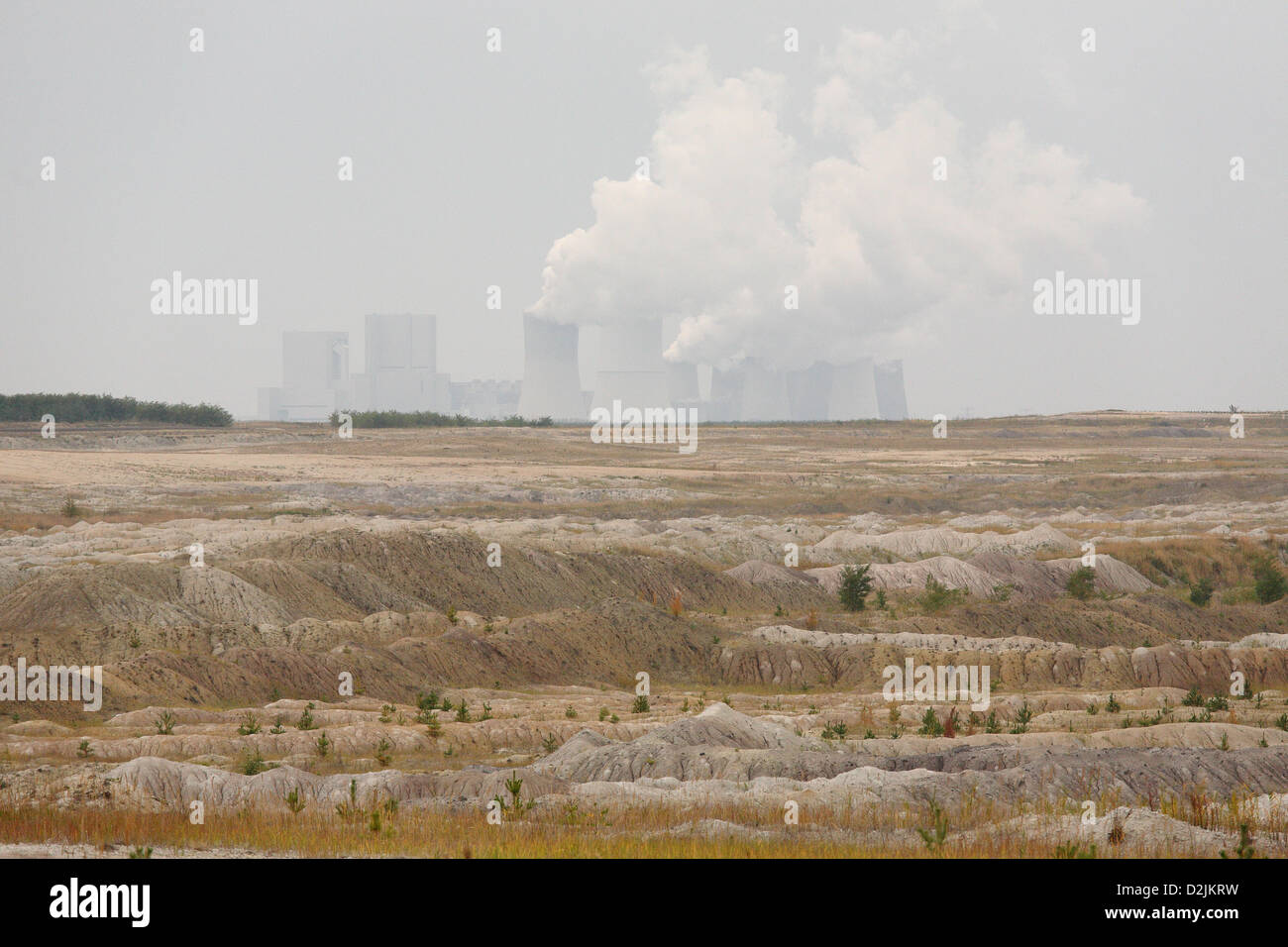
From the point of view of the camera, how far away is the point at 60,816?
12.2 m

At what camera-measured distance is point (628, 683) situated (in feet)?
92.0

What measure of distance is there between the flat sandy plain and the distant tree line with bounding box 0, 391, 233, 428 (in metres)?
60.0

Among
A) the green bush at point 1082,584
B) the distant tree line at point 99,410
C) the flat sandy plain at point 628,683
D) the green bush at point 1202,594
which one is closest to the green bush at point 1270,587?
the flat sandy plain at point 628,683

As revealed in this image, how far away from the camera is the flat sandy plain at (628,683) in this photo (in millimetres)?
11898

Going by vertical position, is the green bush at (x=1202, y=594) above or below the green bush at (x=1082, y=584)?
below

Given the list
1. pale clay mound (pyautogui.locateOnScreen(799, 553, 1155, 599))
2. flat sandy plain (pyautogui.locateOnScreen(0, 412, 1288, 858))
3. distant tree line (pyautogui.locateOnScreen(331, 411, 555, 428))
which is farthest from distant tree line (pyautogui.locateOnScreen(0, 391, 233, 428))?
pale clay mound (pyautogui.locateOnScreen(799, 553, 1155, 599))

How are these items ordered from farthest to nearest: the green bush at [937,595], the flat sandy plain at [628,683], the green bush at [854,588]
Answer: the green bush at [854,588] → the green bush at [937,595] → the flat sandy plain at [628,683]

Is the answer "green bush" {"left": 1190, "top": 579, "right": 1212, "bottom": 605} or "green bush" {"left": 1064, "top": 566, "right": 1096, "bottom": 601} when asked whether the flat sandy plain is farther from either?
"green bush" {"left": 1190, "top": 579, "right": 1212, "bottom": 605}

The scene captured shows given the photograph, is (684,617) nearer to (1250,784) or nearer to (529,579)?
(529,579)

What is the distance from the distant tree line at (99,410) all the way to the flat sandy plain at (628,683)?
60.0m

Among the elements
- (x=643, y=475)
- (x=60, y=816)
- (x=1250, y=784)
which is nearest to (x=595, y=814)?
(x=60, y=816)

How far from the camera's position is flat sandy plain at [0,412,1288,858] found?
11.9 m

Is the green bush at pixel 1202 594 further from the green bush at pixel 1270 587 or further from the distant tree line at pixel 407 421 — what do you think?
the distant tree line at pixel 407 421
